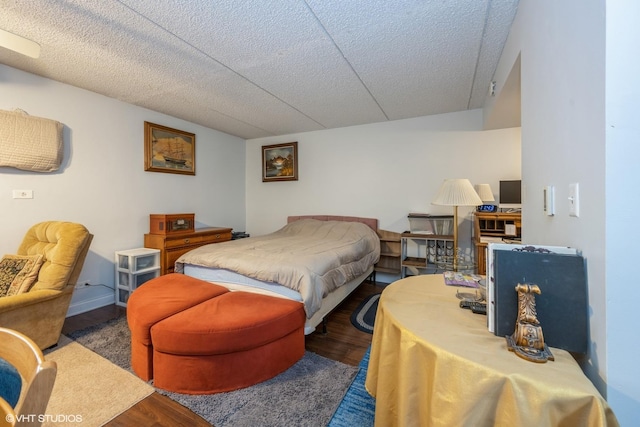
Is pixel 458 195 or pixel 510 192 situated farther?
pixel 510 192

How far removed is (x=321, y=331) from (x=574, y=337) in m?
1.83

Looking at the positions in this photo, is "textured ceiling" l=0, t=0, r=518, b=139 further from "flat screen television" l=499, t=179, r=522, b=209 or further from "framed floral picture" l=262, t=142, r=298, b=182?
"framed floral picture" l=262, t=142, r=298, b=182

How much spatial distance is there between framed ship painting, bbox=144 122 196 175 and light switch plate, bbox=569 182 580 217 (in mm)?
3873

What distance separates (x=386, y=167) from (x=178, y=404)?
3.41 m

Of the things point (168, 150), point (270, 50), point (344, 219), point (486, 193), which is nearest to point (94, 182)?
point (168, 150)

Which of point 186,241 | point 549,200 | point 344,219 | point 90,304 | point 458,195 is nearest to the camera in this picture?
point 549,200

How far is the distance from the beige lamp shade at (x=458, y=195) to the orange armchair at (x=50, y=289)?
115 inches

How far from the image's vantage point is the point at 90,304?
2805 mm

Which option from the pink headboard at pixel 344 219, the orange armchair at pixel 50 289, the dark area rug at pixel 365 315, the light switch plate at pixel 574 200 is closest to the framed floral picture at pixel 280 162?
the pink headboard at pixel 344 219

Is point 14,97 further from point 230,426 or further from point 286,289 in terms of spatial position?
point 230,426

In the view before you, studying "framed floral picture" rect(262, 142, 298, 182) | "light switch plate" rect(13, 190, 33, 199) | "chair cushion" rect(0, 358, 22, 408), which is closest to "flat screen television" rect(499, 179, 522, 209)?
"framed floral picture" rect(262, 142, 298, 182)

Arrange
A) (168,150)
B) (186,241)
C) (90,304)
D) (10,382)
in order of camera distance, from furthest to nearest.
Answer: (168,150)
(186,241)
(90,304)
(10,382)

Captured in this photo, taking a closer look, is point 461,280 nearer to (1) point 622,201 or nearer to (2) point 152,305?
(1) point 622,201

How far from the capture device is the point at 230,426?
4.42 ft
